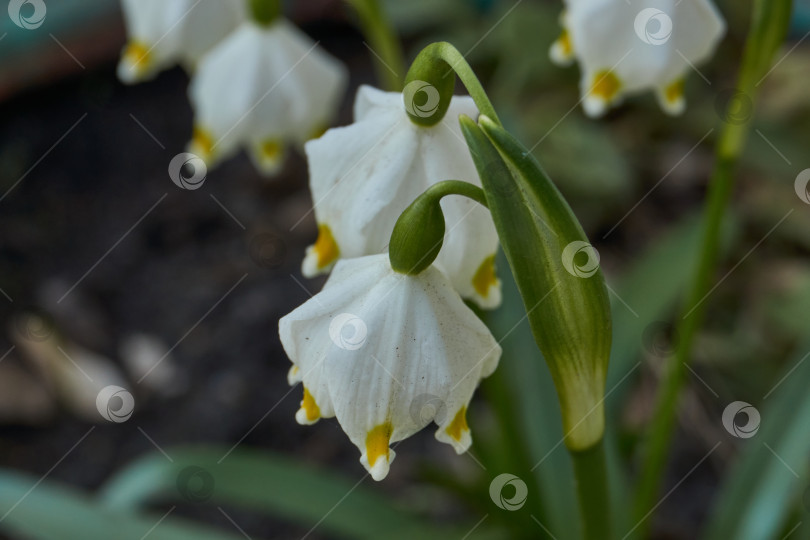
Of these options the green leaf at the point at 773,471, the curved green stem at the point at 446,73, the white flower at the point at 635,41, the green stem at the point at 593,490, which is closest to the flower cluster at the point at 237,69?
the white flower at the point at 635,41

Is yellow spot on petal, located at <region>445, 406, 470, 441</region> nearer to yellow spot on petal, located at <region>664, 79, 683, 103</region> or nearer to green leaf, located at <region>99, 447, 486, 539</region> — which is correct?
yellow spot on petal, located at <region>664, 79, 683, 103</region>

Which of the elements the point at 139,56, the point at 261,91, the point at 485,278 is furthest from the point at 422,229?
the point at 139,56

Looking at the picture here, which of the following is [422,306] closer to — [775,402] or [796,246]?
[775,402]

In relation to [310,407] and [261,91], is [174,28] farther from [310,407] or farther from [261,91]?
[310,407]

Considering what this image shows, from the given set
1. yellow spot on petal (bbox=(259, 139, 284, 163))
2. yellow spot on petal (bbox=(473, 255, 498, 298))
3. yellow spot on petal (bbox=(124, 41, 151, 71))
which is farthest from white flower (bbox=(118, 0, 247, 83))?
yellow spot on petal (bbox=(473, 255, 498, 298))

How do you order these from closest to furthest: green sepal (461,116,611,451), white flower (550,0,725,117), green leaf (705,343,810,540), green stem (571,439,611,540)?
green sepal (461,116,611,451) → green stem (571,439,611,540) → white flower (550,0,725,117) → green leaf (705,343,810,540)

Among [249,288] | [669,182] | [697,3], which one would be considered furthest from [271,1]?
[669,182]

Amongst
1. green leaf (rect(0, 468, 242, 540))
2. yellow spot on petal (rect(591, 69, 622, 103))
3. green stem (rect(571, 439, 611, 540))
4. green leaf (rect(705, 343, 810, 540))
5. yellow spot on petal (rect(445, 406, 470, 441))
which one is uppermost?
green leaf (rect(0, 468, 242, 540))
